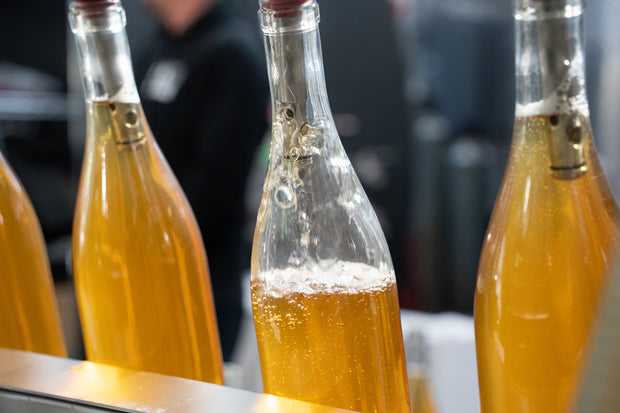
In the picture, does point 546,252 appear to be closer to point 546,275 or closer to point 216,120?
point 546,275

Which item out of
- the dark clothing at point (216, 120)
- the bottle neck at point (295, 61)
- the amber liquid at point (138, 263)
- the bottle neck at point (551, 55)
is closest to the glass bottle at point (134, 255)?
the amber liquid at point (138, 263)

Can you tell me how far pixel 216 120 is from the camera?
1.12 m

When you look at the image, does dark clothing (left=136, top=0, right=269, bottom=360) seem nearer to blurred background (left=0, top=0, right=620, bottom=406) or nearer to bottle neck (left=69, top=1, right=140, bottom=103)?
blurred background (left=0, top=0, right=620, bottom=406)

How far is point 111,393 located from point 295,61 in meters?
0.20

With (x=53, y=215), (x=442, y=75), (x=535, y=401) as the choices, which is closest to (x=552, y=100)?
(x=535, y=401)

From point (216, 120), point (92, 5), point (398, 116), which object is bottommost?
point (398, 116)

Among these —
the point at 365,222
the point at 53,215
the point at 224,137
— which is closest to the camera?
the point at 365,222

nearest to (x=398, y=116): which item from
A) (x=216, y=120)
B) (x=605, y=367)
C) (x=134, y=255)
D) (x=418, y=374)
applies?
(x=216, y=120)

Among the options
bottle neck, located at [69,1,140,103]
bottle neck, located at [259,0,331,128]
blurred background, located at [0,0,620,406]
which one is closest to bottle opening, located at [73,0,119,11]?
bottle neck, located at [69,1,140,103]

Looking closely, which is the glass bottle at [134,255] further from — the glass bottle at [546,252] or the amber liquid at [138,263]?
the glass bottle at [546,252]

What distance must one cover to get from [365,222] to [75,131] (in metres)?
1.70

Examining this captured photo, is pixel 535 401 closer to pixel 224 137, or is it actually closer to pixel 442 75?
pixel 224 137

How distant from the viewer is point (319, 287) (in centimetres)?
35

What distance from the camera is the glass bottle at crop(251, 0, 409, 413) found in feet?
1.07
